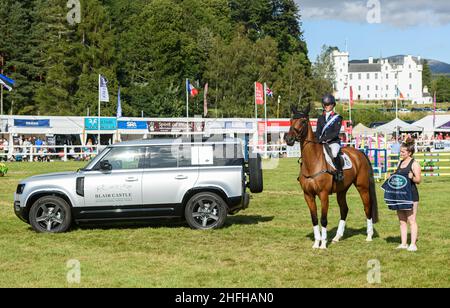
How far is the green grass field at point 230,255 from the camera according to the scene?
28.3 feet

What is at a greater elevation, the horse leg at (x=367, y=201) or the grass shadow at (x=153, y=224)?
the horse leg at (x=367, y=201)

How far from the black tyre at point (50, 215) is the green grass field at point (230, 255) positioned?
0.23 meters

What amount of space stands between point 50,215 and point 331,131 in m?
6.16

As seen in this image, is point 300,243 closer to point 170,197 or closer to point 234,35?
point 170,197

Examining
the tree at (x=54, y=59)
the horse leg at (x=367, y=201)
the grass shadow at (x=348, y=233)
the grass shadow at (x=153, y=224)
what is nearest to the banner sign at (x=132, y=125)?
the tree at (x=54, y=59)

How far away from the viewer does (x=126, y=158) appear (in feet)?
43.7

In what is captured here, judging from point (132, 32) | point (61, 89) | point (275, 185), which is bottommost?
point (275, 185)

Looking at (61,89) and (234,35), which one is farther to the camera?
(234,35)

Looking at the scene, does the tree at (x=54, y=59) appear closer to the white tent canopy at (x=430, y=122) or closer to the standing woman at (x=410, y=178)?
the white tent canopy at (x=430, y=122)

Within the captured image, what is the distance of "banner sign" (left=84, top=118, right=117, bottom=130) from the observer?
168 feet

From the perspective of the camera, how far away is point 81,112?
7288 cm
